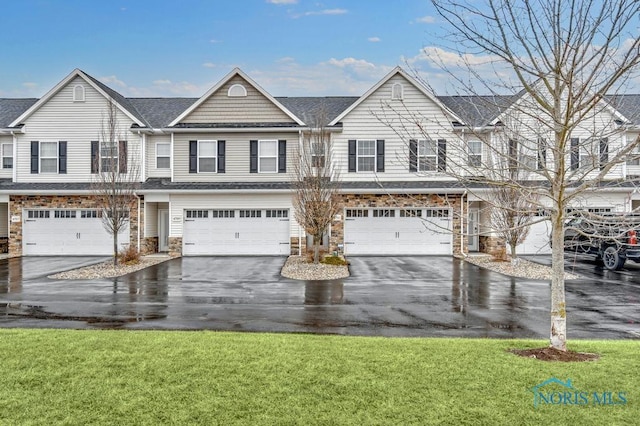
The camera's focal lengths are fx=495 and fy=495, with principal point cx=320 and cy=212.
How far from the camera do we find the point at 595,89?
652cm

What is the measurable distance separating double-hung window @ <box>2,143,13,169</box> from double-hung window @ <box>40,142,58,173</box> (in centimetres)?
235

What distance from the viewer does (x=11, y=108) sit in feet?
87.4

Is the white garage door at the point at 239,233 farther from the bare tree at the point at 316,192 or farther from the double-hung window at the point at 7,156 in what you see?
the double-hung window at the point at 7,156

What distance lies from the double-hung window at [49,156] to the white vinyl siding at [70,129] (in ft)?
0.78

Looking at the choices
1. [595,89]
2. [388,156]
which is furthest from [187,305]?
[388,156]

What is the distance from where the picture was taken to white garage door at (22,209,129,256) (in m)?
23.4

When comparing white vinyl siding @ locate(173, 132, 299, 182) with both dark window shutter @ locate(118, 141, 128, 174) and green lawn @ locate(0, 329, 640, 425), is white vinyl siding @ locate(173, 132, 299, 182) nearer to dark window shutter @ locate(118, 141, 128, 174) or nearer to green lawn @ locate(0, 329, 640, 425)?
dark window shutter @ locate(118, 141, 128, 174)

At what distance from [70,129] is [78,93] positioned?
1.76 metres

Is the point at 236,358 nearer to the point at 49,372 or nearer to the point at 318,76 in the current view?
the point at 49,372

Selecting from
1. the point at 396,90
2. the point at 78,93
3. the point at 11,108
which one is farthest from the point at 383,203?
the point at 11,108

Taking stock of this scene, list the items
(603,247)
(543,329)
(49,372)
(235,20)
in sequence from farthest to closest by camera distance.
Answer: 1. (235,20)
2. (603,247)
3. (543,329)
4. (49,372)

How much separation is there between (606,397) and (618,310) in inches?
285

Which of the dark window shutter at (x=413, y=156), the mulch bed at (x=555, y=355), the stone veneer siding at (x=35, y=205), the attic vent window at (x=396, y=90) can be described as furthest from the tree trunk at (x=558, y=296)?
the stone veneer siding at (x=35, y=205)

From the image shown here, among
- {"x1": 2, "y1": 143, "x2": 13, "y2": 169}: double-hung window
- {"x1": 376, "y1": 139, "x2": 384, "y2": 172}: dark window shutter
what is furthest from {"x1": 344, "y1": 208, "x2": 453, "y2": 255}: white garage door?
{"x1": 2, "y1": 143, "x2": 13, "y2": 169}: double-hung window
